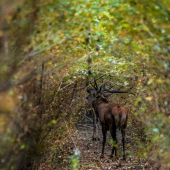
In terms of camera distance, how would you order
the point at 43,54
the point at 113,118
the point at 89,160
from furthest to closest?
the point at 89,160 → the point at 113,118 → the point at 43,54

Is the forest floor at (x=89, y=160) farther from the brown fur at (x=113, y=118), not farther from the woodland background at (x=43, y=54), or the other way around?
the woodland background at (x=43, y=54)

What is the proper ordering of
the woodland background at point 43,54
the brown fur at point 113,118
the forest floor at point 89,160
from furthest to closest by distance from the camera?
the brown fur at point 113,118, the forest floor at point 89,160, the woodland background at point 43,54

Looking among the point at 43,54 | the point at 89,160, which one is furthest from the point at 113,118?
the point at 43,54

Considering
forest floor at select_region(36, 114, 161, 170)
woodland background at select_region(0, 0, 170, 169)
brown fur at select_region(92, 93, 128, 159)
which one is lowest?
forest floor at select_region(36, 114, 161, 170)

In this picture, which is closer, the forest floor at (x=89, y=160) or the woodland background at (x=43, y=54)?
the woodland background at (x=43, y=54)

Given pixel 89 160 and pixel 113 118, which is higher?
pixel 113 118

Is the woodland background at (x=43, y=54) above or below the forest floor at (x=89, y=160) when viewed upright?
above

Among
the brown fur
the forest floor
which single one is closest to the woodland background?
the forest floor

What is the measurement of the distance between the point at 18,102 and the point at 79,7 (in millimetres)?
2054

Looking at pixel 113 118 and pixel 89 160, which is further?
pixel 89 160

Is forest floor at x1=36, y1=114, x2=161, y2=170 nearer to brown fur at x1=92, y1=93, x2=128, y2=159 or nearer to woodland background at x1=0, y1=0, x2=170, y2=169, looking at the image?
brown fur at x1=92, y1=93, x2=128, y2=159

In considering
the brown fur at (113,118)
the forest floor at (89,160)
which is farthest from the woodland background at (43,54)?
the brown fur at (113,118)

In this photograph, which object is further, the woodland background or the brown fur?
the brown fur

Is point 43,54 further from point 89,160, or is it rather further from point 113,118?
point 89,160
